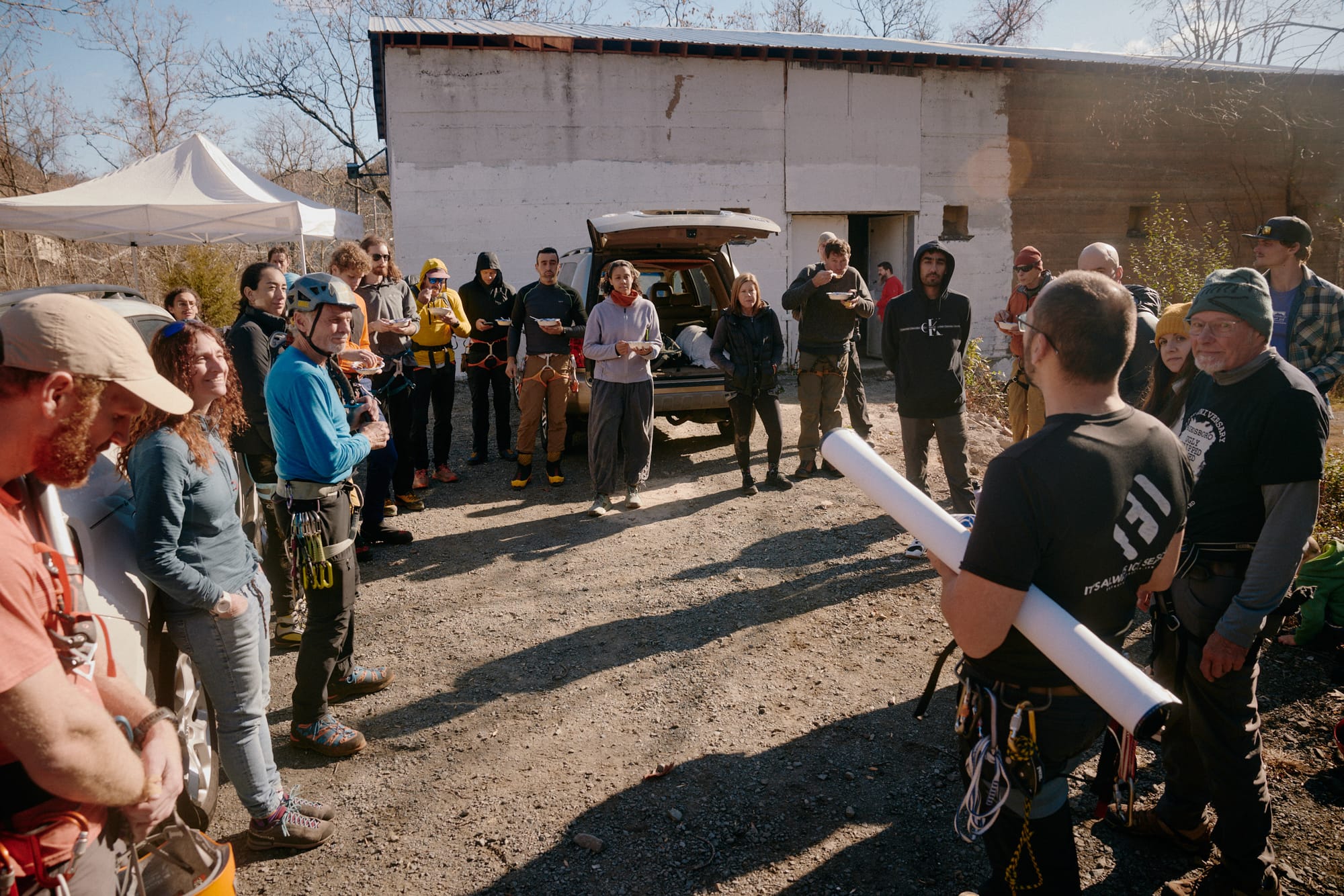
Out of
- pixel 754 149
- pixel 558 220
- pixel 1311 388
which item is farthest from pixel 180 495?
pixel 754 149

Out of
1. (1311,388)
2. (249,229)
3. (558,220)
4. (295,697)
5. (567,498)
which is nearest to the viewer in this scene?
(1311,388)

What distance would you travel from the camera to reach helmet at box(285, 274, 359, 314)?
10.7ft

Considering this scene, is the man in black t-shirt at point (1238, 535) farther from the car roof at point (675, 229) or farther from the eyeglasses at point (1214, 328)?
the car roof at point (675, 229)

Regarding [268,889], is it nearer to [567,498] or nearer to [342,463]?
[342,463]

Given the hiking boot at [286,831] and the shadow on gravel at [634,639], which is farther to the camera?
the shadow on gravel at [634,639]

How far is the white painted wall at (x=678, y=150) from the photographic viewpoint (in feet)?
40.3

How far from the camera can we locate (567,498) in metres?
6.98

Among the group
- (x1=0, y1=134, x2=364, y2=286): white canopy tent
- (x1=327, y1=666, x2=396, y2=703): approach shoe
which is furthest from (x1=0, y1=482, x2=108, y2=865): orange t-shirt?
(x1=0, y1=134, x2=364, y2=286): white canopy tent

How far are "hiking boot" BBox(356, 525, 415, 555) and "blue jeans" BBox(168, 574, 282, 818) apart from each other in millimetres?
3171

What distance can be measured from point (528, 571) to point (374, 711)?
1.75 meters

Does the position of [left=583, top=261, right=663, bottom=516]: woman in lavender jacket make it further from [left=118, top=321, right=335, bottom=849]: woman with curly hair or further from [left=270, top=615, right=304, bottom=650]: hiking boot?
[left=118, top=321, right=335, bottom=849]: woman with curly hair

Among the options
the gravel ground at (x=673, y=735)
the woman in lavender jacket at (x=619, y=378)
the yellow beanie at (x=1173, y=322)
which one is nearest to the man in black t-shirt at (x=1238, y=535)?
the gravel ground at (x=673, y=735)

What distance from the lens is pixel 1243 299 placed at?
247cm

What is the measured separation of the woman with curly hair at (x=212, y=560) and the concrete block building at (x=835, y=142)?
1030cm
